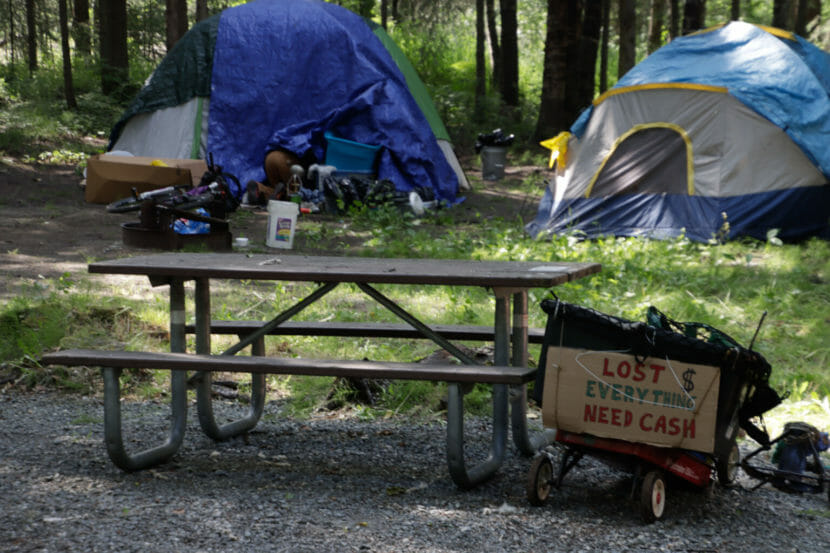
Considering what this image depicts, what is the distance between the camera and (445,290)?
279 inches

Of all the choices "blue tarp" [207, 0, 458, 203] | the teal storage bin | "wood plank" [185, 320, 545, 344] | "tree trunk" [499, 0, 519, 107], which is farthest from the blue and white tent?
"tree trunk" [499, 0, 519, 107]

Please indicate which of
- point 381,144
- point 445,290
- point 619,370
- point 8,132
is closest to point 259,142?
point 381,144

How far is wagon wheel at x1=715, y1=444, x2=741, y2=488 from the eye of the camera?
11.0 ft

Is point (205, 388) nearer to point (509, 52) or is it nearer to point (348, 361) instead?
point (348, 361)

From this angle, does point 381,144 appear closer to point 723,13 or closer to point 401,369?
point 401,369

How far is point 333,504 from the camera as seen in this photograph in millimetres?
3213

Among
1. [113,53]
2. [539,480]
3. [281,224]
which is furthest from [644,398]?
[113,53]

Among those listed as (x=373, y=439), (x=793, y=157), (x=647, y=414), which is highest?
(x=793, y=157)

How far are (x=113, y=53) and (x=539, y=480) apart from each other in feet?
60.1

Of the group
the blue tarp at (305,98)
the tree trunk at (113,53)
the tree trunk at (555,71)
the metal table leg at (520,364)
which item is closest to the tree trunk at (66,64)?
the tree trunk at (113,53)

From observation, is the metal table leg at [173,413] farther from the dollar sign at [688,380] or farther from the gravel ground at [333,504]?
the dollar sign at [688,380]

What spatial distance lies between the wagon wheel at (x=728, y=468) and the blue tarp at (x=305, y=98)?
9377 millimetres

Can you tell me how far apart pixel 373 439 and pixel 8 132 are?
1336cm

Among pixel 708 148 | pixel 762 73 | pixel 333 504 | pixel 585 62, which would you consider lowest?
pixel 333 504
